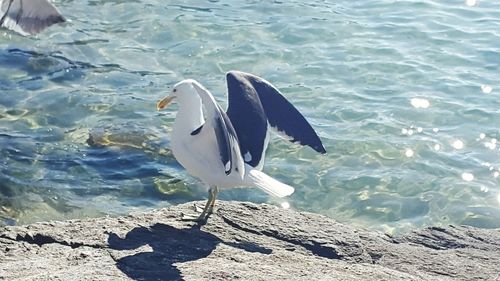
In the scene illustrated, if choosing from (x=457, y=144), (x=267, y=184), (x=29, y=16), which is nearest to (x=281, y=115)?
(x=267, y=184)

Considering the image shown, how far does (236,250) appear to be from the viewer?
5.37 meters

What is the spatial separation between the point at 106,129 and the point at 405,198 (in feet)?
9.40

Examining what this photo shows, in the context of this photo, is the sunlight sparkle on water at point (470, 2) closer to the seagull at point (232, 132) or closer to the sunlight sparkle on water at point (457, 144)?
the sunlight sparkle on water at point (457, 144)

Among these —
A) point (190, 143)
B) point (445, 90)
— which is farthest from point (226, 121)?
point (445, 90)

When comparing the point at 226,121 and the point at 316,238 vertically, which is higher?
the point at 226,121

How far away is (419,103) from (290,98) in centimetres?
139

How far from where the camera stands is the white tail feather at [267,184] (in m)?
5.76

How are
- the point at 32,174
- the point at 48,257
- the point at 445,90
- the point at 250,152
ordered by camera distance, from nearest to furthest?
the point at 48,257 < the point at 250,152 < the point at 32,174 < the point at 445,90

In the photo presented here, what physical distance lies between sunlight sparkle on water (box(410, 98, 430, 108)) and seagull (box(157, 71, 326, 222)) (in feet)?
12.7

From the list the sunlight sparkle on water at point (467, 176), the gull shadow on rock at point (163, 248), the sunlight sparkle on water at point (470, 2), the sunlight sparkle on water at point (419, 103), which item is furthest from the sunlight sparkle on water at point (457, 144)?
the sunlight sparkle on water at point (470, 2)

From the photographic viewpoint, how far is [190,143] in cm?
596

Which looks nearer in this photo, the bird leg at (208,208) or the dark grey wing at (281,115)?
the bird leg at (208,208)

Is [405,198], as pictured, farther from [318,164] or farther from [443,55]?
[443,55]

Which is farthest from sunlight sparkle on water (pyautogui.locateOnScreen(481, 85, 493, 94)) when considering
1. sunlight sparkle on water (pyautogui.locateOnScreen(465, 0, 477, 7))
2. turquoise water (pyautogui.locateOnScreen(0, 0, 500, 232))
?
sunlight sparkle on water (pyautogui.locateOnScreen(465, 0, 477, 7))
